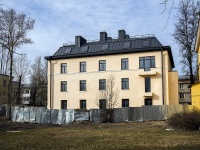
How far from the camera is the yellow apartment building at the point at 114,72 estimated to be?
Answer: 44.0 meters

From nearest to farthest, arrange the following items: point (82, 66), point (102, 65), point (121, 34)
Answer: point (102, 65)
point (82, 66)
point (121, 34)

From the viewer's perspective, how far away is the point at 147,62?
147 ft

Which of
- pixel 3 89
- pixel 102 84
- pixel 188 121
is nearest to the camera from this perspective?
pixel 188 121

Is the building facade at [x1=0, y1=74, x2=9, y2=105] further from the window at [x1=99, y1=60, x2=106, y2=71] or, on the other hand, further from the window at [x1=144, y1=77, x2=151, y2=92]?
the window at [x1=144, y1=77, x2=151, y2=92]

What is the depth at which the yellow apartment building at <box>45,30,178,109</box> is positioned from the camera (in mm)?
44000

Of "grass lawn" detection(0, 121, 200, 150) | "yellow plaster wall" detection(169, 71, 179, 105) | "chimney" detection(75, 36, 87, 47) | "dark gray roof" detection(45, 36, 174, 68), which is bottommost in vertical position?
"grass lawn" detection(0, 121, 200, 150)

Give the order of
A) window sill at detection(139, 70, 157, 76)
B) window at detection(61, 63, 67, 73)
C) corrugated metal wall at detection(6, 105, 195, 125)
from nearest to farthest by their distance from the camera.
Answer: corrugated metal wall at detection(6, 105, 195, 125) → window sill at detection(139, 70, 157, 76) → window at detection(61, 63, 67, 73)

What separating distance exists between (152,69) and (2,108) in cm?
2516

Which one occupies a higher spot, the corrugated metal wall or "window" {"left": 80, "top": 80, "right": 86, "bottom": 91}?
"window" {"left": 80, "top": 80, "right": 86, "bottom": 91}

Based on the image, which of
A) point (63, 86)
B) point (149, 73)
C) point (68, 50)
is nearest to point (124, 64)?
point (149, 73)

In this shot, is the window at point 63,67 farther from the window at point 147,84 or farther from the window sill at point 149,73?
the window at point 147,84

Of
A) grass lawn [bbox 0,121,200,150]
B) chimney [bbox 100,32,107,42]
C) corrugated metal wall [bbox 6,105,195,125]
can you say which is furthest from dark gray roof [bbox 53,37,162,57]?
grass lawn [bbox 0,121,200,150]

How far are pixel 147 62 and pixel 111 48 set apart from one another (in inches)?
247

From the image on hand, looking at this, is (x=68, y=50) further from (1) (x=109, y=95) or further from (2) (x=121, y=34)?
(1) (x=109, y=95)
